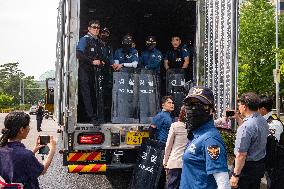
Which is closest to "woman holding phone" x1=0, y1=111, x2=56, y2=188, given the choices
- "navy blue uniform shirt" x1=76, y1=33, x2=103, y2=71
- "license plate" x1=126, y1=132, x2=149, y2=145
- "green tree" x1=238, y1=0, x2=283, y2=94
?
"license plate" x1=126, y1=132, x2=149, y2=145

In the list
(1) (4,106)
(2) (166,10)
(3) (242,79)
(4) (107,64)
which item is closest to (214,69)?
(4) (107,64)

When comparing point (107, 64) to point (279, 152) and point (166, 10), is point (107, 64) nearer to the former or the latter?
point (166, 10)

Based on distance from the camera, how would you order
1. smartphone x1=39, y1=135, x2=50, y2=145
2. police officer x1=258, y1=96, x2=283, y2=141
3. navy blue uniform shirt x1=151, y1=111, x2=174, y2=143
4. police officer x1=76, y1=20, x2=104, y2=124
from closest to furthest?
smartphone x1=39, y1=135, x2=50, y2=145
police officer x1=258, y1=96, x2=283, y2=141
navy blue uniform shirt x1=151, y1=111, x2=174, y2=143
police officer x1=76, y1=20, x2=104, y2=124

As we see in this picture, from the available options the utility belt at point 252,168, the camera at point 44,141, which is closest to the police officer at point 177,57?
the utility belt at point 252,168

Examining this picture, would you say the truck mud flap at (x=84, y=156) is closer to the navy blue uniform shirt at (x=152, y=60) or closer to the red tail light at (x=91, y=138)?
the red tail light at (x=91, y=138)

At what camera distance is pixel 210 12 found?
6805 millimetres

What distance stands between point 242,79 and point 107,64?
84.7ft

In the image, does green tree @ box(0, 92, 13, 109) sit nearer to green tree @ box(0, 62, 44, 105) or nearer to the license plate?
green tree @ box(0, 62, 44, 105)

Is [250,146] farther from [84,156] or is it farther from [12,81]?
[12,81]

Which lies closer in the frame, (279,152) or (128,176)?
(279,152)

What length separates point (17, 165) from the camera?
→ 339cm

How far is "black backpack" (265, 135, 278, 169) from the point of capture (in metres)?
5.42

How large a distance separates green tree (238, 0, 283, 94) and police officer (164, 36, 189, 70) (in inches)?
969

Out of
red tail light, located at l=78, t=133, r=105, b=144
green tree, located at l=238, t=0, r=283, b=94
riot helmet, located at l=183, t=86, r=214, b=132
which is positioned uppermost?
green tree, located at l=238, t=0, r=283, b=94
